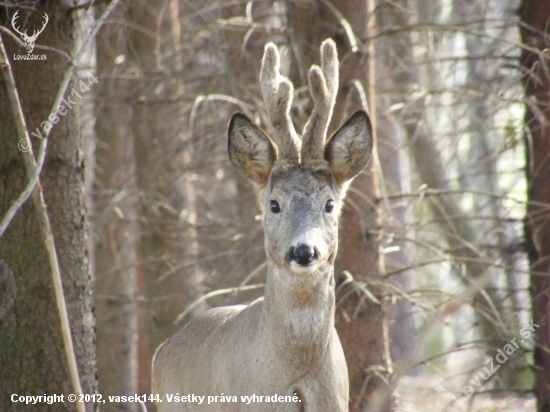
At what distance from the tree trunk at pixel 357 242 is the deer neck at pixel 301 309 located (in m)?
1.96

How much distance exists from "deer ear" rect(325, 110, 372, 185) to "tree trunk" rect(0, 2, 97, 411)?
182cm

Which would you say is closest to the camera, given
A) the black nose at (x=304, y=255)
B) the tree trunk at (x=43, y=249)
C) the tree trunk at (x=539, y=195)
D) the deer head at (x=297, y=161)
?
the black nose at (x=304, y=255)

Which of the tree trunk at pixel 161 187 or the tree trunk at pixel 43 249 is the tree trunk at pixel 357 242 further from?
the tree trunk at pixel 161 187

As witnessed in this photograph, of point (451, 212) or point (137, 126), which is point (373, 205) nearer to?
point (137, 126)

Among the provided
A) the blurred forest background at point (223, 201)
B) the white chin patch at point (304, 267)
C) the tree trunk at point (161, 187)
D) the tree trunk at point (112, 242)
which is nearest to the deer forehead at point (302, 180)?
the white chin patch at point (304, 267)

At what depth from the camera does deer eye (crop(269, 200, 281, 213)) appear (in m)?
4.62

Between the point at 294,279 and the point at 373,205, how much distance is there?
259 cm

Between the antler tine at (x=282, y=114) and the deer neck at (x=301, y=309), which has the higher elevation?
the antler tine at (x=282, y=114)

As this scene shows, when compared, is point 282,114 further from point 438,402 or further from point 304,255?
point 438,402

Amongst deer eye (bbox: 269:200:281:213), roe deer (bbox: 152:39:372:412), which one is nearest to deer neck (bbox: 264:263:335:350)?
roe deer (bbox: 152:39:372:412)

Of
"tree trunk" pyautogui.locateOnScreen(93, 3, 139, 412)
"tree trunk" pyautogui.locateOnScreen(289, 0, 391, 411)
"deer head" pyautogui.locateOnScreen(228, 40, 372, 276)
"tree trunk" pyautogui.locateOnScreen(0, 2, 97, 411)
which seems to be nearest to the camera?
"deer head" pyautogui.locateOnScreen(228, 40, 372, 276)

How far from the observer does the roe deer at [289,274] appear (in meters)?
4.37

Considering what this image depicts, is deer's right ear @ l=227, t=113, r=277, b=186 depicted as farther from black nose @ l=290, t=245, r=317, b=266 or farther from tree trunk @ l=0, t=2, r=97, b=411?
tree trunk @ l=0, t=2, r=97, b=411

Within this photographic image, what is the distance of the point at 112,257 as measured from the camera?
37.7ft
